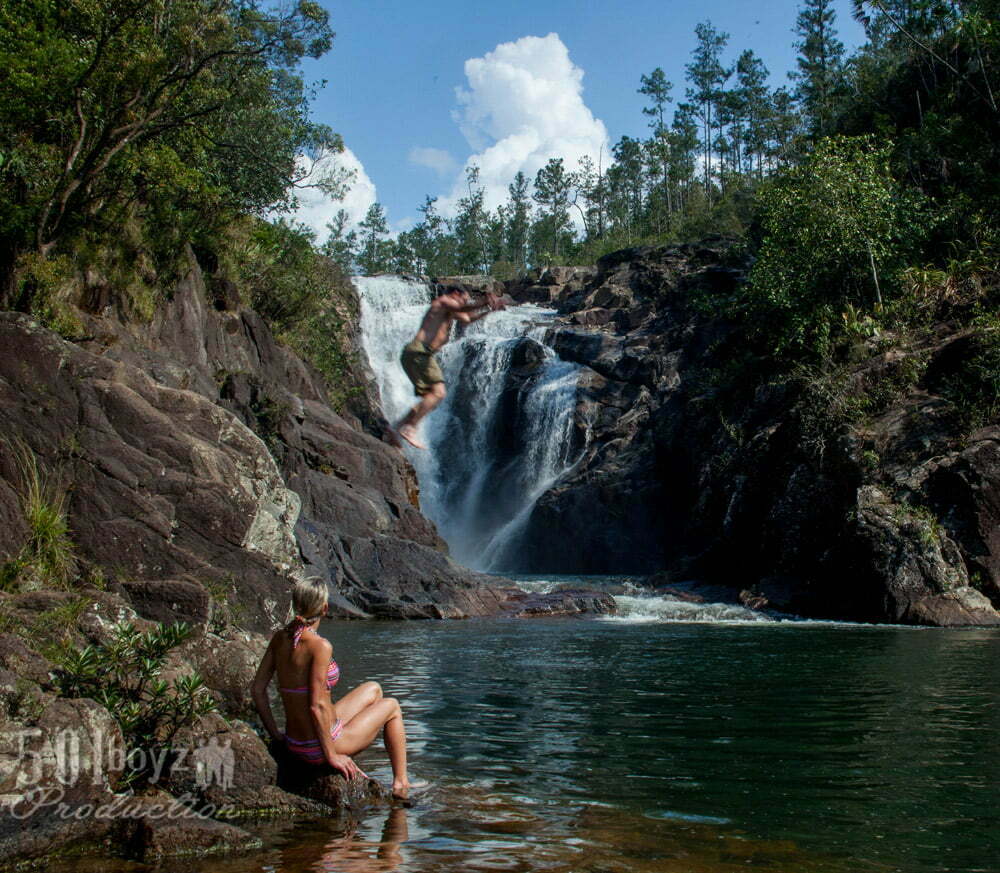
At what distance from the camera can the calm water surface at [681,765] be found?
5.15m

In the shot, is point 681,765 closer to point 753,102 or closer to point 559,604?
point 559,604

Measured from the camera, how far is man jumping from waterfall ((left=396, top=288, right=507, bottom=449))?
9.34m

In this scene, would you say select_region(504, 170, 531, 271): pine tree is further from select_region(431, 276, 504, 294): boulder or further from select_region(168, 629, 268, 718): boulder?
select_region(168, 629, 268, 718): boulder

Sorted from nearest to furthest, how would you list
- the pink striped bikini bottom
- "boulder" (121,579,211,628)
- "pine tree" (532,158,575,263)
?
the pink striped bikini bottom < "boulder" (121,579,211,628) < "pine tree" (532,158,575,263)

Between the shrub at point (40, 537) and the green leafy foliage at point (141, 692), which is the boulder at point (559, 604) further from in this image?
the green leafy foliage at point (141, 692)

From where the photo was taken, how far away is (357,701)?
652 centimetres

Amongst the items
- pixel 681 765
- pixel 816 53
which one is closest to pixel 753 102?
pixel 816 53

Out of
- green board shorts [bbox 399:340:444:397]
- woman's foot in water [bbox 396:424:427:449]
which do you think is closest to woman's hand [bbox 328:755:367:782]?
green board shorts [bbox 399:340:444:397]

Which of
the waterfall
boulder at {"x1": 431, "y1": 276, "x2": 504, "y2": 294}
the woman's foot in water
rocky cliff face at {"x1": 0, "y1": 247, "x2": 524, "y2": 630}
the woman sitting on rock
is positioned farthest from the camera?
boulder at {"x1": 431, "y1": 276, "x2": 504, "y2": 294}

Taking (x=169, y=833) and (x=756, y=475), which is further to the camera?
(x=756, y=475)

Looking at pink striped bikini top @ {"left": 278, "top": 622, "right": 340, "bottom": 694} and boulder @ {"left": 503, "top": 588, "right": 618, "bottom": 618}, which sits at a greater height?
pink striped bikini top @ {"left": 278, "top": 622, "right": 340, "bottom": 694}

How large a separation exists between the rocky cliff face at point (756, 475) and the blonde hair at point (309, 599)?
16551 mm

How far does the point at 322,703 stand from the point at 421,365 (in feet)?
15.6

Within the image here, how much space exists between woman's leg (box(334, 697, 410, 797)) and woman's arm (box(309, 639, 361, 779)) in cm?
16
